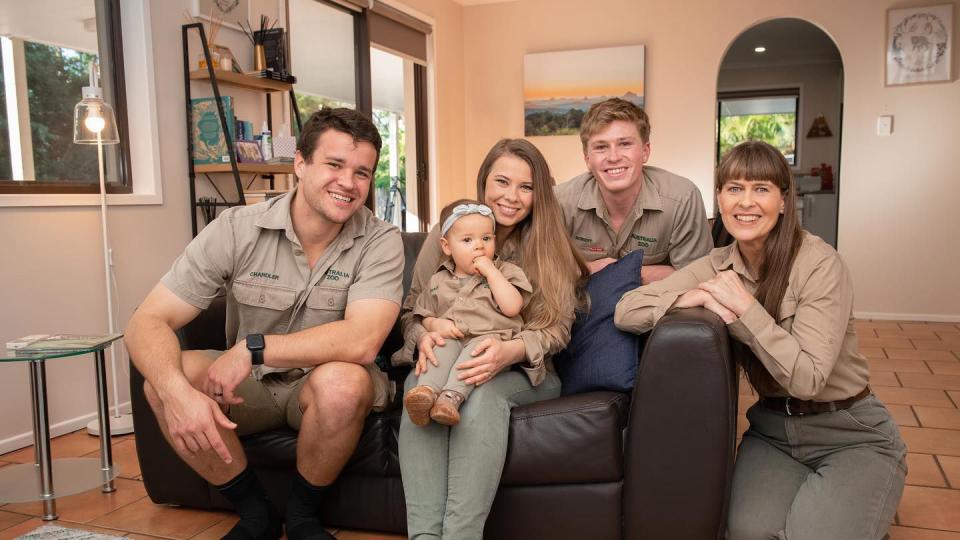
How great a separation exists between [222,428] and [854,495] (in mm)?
1569

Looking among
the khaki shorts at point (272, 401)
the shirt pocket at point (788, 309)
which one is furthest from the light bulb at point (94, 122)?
the shirt pocket at point (788, 309)

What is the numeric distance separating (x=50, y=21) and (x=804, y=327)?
10.3ft

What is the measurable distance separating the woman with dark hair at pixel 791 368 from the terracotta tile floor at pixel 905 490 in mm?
397

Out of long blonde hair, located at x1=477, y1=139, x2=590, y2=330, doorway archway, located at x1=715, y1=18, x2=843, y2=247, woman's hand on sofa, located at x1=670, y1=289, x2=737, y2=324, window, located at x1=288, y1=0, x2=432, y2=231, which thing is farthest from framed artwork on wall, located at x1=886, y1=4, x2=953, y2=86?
woman's hand on sofa, located at x1=670, y1=289, x2=737, y2=324

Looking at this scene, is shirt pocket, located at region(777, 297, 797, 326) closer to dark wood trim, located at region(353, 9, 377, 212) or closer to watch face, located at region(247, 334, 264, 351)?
watch face, located at region(247, 334, 264, 351)

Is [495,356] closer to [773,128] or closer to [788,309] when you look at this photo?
[788,309]

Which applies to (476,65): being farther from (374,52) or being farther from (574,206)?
(574,206)

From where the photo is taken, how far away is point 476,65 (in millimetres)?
6461

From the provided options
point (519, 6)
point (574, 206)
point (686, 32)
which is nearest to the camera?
point (574, 206)

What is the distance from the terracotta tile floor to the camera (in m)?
2.12

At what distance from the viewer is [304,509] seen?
1938 millimetres

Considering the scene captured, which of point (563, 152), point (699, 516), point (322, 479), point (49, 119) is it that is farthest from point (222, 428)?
point (563, 152)

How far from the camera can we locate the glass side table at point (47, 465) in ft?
7.28

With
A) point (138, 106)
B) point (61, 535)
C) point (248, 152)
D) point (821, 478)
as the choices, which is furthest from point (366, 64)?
point (821, 478)
